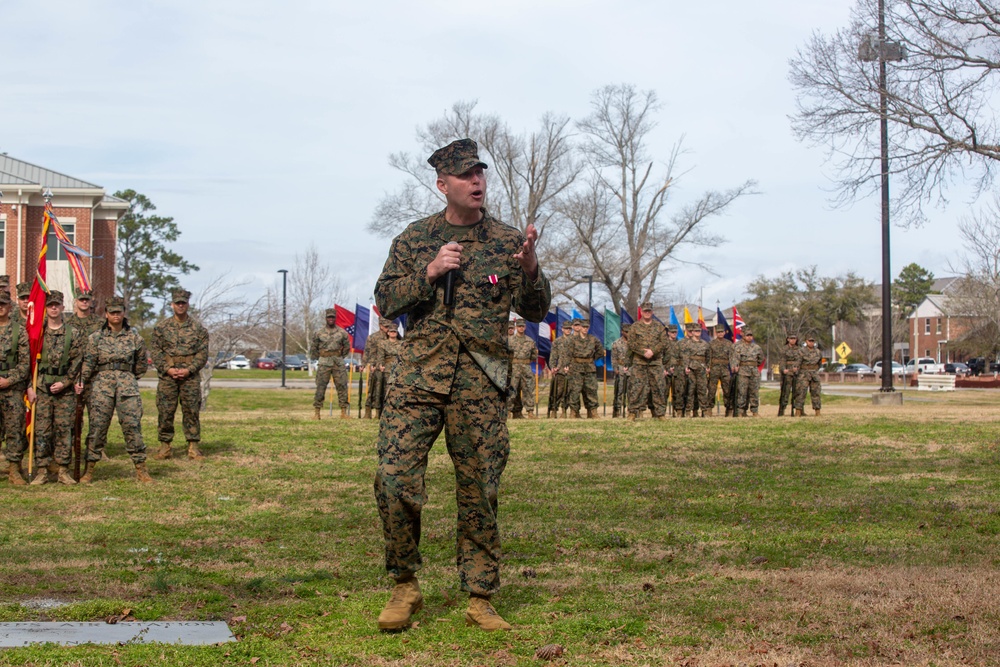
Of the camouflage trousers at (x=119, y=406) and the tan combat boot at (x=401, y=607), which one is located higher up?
the camouflage trousers at (x=119, y=406)

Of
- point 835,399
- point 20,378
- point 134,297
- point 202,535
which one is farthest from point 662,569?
point 134,297

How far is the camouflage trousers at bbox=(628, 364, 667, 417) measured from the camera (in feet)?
73.0

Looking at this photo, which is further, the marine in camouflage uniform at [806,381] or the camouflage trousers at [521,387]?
the marine in camouflage uniform at [806,381]

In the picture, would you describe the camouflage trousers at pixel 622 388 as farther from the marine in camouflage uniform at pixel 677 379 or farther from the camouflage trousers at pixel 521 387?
the camouflage trousers at pixel 521 387

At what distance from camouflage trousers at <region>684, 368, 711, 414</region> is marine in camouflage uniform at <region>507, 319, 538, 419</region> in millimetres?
3625

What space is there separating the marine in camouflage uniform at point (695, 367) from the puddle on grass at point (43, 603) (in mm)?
19786

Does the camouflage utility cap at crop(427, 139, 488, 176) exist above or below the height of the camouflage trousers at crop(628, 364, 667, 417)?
above

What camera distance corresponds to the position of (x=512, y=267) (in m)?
5.66

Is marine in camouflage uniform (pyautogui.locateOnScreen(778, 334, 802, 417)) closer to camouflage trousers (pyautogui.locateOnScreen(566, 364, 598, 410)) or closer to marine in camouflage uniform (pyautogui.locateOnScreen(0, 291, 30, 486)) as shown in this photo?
camouflage trousers (pyautogui.locateOnScreen(566, 364, 598, 410))

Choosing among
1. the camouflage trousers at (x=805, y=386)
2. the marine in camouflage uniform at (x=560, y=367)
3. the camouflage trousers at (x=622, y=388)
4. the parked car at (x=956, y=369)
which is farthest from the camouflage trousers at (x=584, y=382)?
the parked car at (x=956, y=369)

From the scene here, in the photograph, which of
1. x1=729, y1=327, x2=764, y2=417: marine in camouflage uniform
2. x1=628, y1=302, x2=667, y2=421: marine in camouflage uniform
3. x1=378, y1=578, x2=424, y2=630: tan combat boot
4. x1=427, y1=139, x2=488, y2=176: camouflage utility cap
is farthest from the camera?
x1=729, y1=327, x2=764, y2=417: marine in camouflage uniform

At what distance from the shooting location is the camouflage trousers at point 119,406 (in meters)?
12.0

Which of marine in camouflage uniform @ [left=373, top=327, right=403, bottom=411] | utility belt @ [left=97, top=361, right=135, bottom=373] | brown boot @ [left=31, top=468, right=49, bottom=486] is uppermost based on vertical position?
marine in camouflage uniform @ [left=373, top=327, right=403, bottom=411]

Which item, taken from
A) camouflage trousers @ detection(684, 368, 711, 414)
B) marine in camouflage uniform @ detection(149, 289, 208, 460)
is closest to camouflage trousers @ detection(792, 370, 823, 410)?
camouflage trousers @ detection(684, 368, 711, 414)
